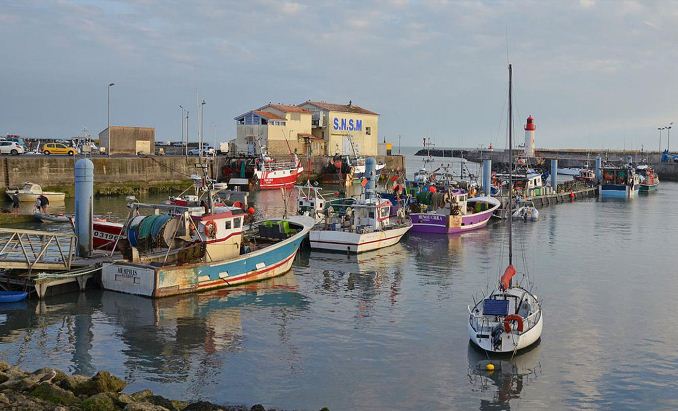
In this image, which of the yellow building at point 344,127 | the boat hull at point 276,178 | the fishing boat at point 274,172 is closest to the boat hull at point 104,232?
the fishing boat at point 274,172

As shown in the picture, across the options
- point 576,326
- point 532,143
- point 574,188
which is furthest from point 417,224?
point 532,143

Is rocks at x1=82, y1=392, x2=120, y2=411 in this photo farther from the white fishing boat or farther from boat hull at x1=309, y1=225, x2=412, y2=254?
the white fishing boat

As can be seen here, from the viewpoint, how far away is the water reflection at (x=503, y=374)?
1606 cm

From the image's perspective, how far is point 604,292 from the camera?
2669 centimetres

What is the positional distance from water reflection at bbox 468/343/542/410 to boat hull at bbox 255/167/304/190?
171ft

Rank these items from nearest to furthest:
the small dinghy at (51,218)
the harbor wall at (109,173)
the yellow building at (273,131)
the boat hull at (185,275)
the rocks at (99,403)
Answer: the rocks at (99,403) < the boat hull at (185,275) < the small dinghy at (51,218) < the harbor wall at (109,173) < the yellow building at (273,131)

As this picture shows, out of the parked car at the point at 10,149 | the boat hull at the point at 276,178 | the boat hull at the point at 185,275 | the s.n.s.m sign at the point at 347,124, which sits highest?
the s.n.s.m sign at the point at 347,124

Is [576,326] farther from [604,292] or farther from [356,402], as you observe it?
[356,402]

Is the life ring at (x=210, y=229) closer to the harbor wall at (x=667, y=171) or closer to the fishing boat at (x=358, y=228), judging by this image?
the fishing boat at (x=358, y=228)

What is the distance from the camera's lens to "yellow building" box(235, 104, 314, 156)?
78.1 m

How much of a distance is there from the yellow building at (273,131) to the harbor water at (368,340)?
47.3 meters

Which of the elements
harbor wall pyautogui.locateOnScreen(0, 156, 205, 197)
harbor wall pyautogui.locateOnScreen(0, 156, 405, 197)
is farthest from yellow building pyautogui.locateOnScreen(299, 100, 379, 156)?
harbor wall pyautogui.locateOnScreen(0, 156, 205, 197)

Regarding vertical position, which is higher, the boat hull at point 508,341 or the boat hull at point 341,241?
the boat hull at point 341,241

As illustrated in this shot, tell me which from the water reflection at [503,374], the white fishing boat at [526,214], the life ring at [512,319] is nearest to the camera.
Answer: the water reflection at [503,374]
